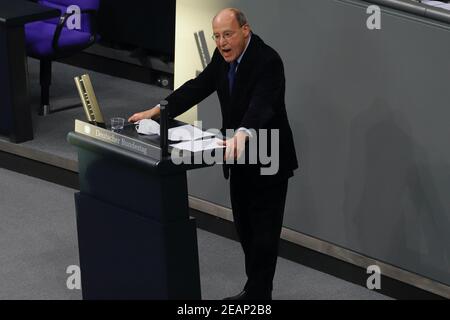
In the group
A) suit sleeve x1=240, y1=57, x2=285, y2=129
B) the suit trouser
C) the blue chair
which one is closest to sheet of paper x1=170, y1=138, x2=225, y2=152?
suit sleeve x1=240, y1=57, x2=285, y2=129

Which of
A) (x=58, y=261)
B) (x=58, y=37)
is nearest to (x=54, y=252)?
(x=58, y=261)

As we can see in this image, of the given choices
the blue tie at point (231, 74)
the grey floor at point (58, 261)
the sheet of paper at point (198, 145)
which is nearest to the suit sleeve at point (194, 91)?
the blue tie at point (231, 74)

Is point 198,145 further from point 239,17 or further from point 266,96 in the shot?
point 239,17

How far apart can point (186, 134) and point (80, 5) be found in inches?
125

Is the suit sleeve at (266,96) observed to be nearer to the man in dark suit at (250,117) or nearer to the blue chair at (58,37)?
the man in dark suit at (250,117)

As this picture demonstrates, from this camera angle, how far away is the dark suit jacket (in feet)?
15.6

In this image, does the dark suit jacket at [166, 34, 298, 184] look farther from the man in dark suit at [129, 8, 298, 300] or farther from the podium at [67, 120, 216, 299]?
the podium at [67, 120, 216, 299]

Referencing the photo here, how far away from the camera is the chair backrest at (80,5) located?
769 centimetres

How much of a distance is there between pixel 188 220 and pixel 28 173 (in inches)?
102

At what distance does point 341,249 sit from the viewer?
225 inches

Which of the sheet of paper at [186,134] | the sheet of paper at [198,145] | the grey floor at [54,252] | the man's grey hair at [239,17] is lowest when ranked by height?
the grey floor at [54,252]

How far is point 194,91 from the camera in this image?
5066 millimetres

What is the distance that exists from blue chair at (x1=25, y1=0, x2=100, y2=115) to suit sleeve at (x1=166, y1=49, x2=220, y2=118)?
263cm

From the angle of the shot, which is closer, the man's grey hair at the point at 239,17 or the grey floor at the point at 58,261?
the man's grey hair at the point at 239,17
